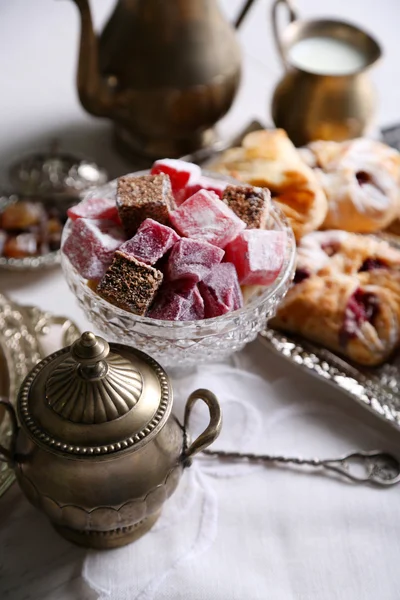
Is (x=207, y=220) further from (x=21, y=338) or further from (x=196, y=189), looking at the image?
(x=21, y=338)

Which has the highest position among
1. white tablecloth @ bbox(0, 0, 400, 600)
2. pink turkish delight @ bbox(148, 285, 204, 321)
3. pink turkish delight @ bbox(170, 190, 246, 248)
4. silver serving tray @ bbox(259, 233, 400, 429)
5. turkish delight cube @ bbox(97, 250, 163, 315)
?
pink turkish delight @ bbox(170, 190, 246, 248)

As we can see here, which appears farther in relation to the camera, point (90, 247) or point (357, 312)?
point (357, 312)

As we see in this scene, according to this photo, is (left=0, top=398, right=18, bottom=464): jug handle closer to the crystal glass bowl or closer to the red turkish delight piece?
the crystal glass bowl

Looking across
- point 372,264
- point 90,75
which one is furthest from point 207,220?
point 90,75

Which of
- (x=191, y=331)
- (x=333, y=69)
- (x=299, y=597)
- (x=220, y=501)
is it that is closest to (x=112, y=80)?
(x=333, y=69)

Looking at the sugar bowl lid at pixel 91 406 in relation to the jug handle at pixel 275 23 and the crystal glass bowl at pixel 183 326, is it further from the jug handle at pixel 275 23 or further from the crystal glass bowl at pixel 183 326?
the jug handle at pixel 275 23

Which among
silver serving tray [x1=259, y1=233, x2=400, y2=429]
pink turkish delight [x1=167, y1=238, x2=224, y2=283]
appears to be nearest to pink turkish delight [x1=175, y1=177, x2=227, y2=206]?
pink turkish delight [x1=167, y1=238, x2=224, y2=283]
